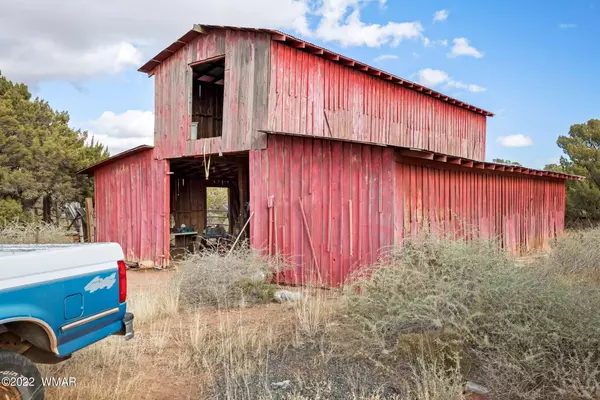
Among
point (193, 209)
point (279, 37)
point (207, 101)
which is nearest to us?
point (279, 37)

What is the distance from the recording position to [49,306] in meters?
3.40

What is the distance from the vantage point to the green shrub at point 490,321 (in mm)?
4100

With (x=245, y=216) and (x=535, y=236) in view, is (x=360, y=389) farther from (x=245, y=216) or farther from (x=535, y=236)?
(x=535, y=236)

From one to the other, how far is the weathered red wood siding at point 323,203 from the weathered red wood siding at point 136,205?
4560 mm

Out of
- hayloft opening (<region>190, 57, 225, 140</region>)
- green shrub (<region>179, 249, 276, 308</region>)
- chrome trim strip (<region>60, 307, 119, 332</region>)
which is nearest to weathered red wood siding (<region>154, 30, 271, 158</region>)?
hayloft opening (<region>190, 57, 225, 140</region>)

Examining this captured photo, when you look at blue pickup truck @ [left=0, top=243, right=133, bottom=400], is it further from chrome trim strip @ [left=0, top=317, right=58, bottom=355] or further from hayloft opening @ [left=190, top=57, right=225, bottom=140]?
hayloft opening @ [left=190, top=57, right=225, bottom=140]

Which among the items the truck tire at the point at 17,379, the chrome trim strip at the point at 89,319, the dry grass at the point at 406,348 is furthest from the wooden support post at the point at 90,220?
the truck tire at the point at 17,379

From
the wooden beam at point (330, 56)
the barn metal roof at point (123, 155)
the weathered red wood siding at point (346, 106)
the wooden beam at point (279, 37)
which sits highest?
the wooden beam at point (279, 37)

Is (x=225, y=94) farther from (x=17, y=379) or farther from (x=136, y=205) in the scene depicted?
(x=17, y=379)

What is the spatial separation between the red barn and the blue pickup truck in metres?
6.05

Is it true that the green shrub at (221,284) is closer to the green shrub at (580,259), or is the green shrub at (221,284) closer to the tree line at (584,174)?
the green shrub at (580,259)

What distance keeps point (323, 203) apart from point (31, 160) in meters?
14.5

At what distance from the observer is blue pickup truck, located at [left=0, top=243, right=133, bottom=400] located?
3.15 m

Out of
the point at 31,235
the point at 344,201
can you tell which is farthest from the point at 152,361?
the point at 31,235
